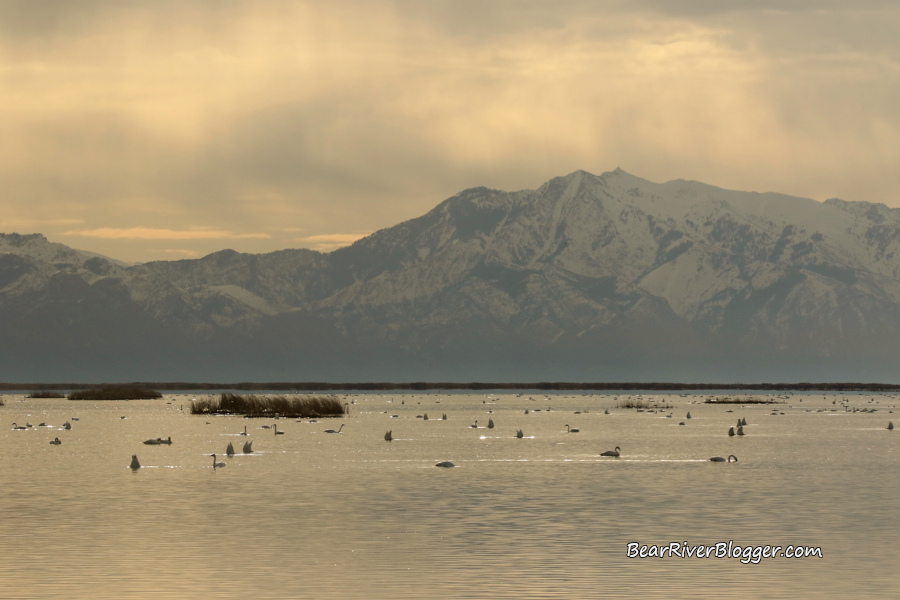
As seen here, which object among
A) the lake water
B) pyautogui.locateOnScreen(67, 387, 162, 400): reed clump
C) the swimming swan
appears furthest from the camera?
pyautogui.locateOnScreen(67, 387, 162, 400): reed clump

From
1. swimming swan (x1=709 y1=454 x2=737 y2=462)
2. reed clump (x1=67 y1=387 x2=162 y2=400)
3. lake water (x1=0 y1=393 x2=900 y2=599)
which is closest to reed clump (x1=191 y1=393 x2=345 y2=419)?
lake water (x1=0 y1=393 x2=900 y2=599)

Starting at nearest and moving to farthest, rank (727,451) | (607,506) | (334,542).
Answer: (334,542)
(607,506)
(727,451)

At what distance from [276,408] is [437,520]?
3542 inches

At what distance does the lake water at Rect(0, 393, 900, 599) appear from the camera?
28.1 m

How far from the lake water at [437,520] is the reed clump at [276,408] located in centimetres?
4170

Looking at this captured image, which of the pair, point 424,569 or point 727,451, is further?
point 727,451

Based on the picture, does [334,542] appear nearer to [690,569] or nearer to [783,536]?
[690,569]

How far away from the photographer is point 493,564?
30250mm

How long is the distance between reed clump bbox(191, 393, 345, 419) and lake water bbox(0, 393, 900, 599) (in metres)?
41.7

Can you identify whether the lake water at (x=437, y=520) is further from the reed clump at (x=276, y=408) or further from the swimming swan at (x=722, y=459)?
the reed clump at (x=276, y=408)

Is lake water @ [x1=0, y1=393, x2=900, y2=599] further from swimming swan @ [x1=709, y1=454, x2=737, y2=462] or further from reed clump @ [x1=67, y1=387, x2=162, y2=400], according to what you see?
reed clump @ [x1=67, y1=387, x2=162, y2=400]

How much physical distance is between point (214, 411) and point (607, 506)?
304 feet

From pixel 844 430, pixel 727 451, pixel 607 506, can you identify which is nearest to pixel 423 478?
pixel 607 506

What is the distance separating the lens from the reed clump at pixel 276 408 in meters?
118
